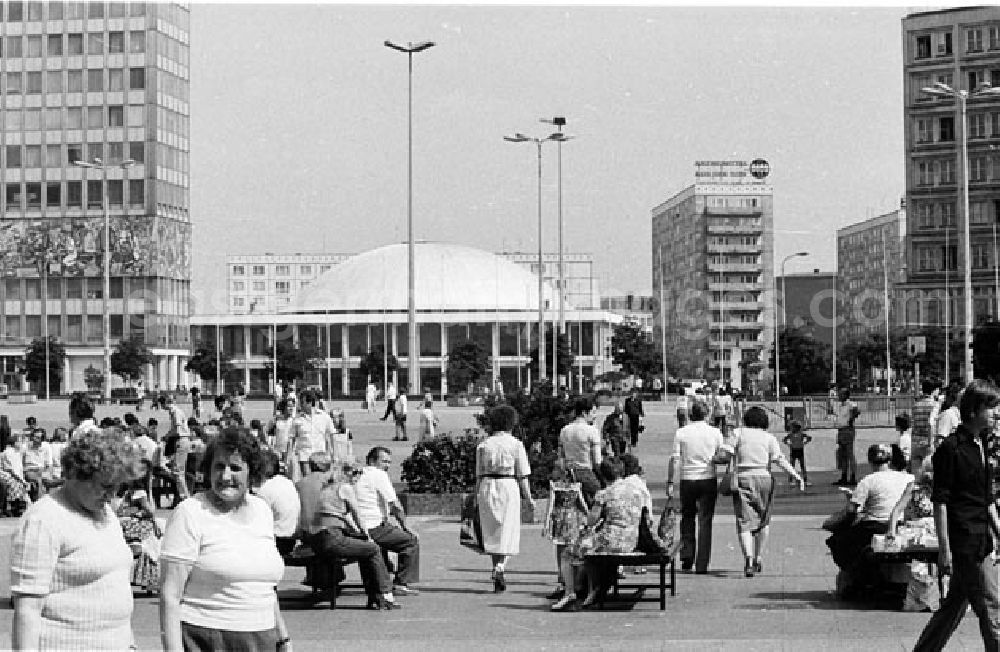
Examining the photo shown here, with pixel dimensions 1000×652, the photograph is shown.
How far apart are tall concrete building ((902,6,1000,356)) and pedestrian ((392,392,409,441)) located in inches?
2362

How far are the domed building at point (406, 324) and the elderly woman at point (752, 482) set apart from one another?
126 metres

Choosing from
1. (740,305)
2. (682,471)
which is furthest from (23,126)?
(682,471)

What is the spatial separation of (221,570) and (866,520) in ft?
25.2

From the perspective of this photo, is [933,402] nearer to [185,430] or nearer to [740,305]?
[185,430]

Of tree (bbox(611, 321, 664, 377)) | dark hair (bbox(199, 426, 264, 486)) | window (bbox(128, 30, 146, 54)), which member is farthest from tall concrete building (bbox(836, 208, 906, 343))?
dark hair (bbox(199, 426, 264, 486))

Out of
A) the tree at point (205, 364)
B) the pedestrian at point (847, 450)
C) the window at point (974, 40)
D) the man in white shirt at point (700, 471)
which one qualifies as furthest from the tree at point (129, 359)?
the man in white shirt at point (700, 471)

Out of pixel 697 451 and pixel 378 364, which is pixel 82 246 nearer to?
pixel 378 364

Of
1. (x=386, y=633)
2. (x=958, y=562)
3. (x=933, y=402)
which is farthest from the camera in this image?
(x=933, y=402)

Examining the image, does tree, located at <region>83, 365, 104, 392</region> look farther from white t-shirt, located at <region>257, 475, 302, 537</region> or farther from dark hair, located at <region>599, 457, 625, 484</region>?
white t-shirt, located at <region>257, 475, 302, 537</region>

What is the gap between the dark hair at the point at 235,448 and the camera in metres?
6.45

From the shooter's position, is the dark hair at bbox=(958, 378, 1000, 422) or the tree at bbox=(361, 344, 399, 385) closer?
the dark hair at bbox=(958, 378, 1000, 422)

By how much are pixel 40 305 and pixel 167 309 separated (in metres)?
9.78

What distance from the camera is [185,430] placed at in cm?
2686

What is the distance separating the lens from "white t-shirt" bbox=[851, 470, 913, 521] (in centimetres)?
1285
